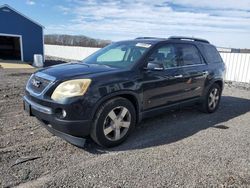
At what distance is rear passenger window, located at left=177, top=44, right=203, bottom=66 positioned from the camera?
532 centimetres

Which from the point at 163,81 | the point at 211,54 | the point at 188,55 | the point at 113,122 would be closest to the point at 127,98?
the point at 113,122

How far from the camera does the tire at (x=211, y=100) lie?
6189 mm

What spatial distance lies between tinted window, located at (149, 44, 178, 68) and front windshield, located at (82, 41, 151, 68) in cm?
21

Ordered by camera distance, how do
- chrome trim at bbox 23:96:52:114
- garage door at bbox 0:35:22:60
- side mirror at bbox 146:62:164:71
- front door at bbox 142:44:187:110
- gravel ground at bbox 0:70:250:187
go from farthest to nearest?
garage door at bbox 0:35:22:60, front door at bbox 142:44:187:110, side mirror at bbox 146:62:164:71, chrome trim at bbox 23:96:52:114, gravel ground at bbox 0:70:250:187

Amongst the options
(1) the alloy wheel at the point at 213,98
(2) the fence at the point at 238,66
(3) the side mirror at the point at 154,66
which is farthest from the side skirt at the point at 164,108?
(2) the fence at the point at 238,66

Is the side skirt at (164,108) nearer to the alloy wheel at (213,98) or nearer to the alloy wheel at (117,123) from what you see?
the alloy wheel at (117,123)

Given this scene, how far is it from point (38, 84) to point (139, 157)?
198 centimetres

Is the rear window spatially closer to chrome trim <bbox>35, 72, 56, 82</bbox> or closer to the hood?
the hood

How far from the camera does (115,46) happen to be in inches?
216

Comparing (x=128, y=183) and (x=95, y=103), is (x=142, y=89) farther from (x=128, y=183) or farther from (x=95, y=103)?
(x=128, y=183)

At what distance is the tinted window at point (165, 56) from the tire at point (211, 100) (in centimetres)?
162

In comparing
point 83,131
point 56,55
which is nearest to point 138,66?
point 83,131

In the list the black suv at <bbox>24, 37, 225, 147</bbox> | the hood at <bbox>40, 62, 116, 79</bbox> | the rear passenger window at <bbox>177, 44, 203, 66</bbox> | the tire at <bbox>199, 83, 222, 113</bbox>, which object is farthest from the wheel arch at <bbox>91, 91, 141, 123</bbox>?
the tire at <bbox>199, 83, 222, 113</bbox>

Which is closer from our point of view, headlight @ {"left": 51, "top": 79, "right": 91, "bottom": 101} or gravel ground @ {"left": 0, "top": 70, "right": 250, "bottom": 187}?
gravel ground @ {"left": 0, "top": 70, "right": 250, "bottom": 187}
